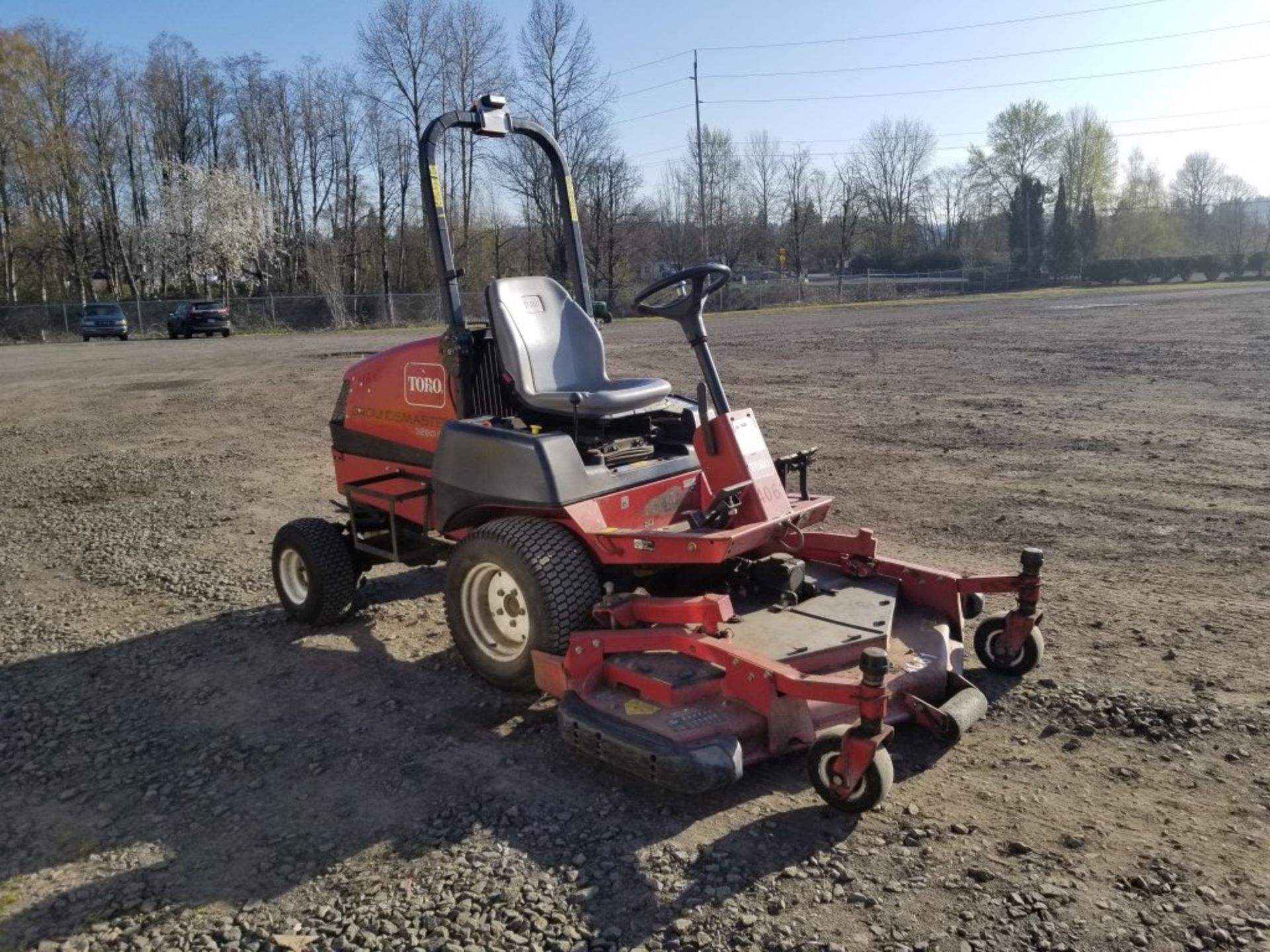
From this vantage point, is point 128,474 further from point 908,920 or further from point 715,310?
point 715,310

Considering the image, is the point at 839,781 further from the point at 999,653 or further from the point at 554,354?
the point at 554,354

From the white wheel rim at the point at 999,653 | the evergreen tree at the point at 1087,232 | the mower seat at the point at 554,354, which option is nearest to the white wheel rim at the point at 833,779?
the white wheel rim at the point at 999,653

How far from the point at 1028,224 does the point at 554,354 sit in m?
72.7

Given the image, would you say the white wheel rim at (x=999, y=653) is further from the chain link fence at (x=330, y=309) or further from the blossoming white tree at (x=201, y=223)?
the blossoming white tree at (x=201, y=223)

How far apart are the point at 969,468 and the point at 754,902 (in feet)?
20.6

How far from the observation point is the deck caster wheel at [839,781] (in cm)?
315

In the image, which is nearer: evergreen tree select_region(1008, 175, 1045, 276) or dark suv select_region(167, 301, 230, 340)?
dark suv select_region(167, 301, 230, 340)

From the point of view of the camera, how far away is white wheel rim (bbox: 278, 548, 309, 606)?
5445mm

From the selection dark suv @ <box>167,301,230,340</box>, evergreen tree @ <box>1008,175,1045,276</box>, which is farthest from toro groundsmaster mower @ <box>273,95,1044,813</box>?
evergreen tree @ <box>1008,175,1045,276</box>

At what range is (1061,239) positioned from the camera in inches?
2793

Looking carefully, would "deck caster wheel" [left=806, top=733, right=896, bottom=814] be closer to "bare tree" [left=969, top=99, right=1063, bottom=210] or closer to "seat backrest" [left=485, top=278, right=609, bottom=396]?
"seat backrest" [left=485, top=278, right=609, bottom=396]

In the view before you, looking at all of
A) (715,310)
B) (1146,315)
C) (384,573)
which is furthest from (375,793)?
(715,310)

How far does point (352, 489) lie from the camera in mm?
5367

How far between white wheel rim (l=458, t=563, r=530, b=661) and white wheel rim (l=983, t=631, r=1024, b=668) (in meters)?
2.07
